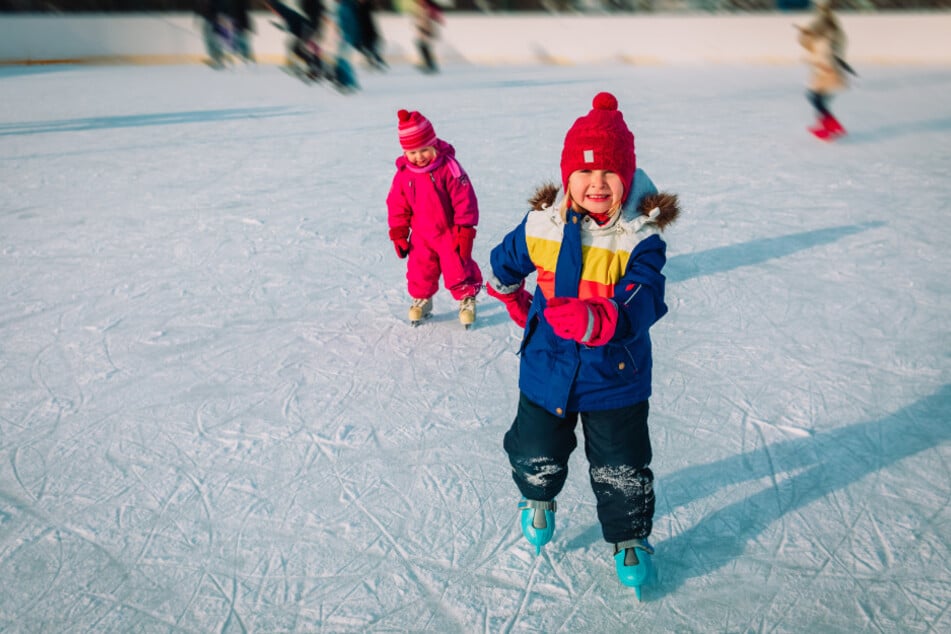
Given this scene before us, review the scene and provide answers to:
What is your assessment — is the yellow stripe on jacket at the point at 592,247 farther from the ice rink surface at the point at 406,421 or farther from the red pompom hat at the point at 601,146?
the ice rink surface at the point at 406,421

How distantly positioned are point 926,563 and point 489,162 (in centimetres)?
482

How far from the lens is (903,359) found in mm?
2893

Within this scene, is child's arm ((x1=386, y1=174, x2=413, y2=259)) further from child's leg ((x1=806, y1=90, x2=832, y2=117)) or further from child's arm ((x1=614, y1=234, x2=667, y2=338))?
child's leg ((x1=806, y1=90, x2=832, y2=117))

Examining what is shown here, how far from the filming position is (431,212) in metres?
2.98

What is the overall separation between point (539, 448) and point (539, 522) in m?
0.25

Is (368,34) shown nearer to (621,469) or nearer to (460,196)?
(460,196)

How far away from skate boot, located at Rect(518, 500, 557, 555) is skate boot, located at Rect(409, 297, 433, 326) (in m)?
1.45

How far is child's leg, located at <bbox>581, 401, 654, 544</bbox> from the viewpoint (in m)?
1.69

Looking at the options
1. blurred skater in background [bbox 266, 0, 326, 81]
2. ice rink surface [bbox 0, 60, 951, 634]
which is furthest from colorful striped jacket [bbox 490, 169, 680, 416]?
blurred skater in background [bbox 266, 0, 326, 81]

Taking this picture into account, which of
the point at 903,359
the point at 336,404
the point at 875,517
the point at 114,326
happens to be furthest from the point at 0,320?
the point at 903,359

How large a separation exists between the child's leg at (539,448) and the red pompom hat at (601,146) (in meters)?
0.56

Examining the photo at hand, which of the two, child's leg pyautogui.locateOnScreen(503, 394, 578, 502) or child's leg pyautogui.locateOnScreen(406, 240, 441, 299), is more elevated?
child's leg pyautogui.locateOnScreen(503, 394, 578, 502)

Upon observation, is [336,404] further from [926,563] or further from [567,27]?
[567,27]

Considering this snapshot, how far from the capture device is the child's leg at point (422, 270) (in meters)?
3.13
